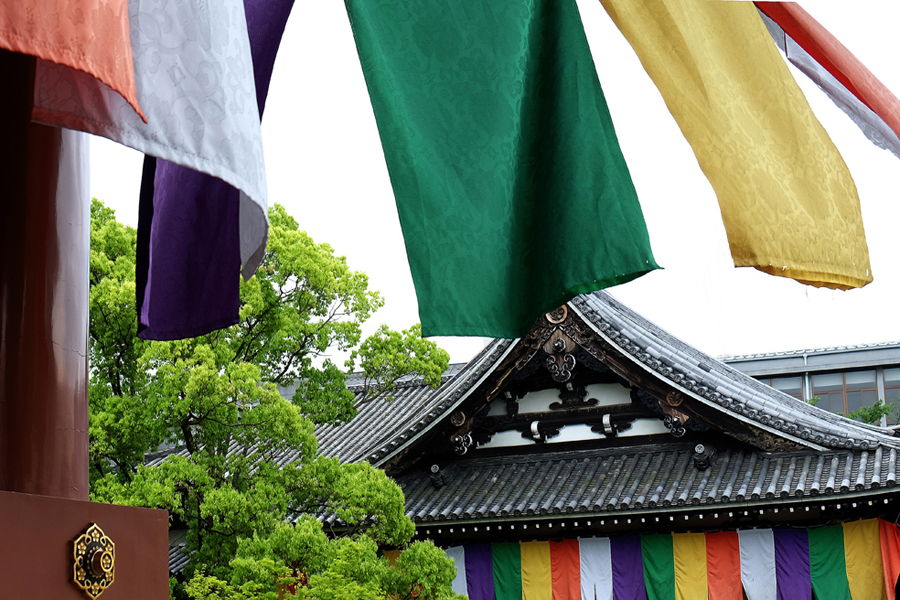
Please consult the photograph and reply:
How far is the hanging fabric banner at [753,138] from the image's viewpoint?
198 centimetres

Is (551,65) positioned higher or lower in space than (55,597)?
higher

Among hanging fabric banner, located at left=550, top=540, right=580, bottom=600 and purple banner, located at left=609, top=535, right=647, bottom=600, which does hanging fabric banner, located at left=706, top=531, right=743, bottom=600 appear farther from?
hanging fabric banner, located at left=550, top=540, right=580, bottom=600

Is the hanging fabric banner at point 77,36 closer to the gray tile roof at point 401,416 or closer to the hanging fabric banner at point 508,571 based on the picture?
the gray tile roof at point 401,416

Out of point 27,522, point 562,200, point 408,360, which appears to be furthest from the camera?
point 408,360

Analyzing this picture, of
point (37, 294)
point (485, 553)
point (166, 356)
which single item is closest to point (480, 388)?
point (485, 553)

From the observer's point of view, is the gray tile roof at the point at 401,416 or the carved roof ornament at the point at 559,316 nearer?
the carved roof ornament at the point at 559,316

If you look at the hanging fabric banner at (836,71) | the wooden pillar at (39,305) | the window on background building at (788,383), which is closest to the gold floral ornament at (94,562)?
the wooden pillar at (39,305)

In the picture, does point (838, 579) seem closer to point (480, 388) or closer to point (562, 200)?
point (480, 388)

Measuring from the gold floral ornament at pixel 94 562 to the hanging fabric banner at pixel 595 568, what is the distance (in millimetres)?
10263

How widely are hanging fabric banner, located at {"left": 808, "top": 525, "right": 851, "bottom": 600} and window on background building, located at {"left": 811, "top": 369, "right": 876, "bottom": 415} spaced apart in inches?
838

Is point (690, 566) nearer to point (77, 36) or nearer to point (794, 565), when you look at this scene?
point (794, 565)

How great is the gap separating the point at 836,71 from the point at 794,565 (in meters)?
9.65

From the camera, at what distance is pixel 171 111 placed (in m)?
1.50

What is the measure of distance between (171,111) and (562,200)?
0.87m
